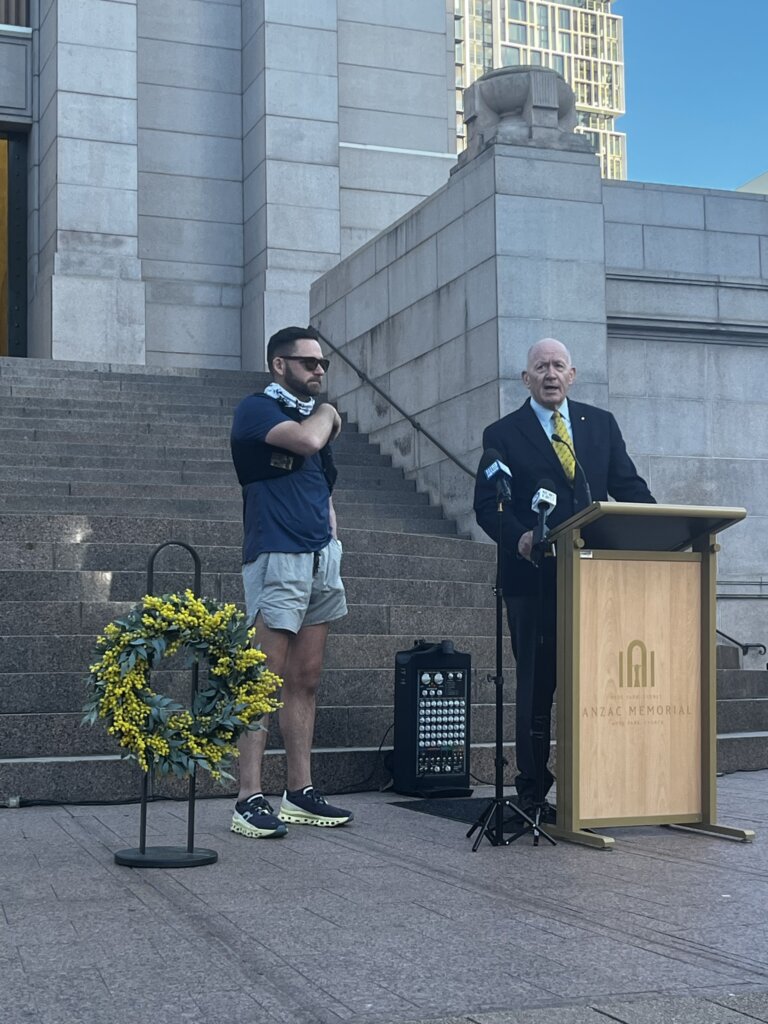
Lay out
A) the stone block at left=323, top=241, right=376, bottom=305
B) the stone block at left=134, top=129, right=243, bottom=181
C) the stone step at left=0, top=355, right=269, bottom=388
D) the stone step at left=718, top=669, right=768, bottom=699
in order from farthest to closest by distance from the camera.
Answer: the stone block at left=134, top=129, right=243, bottom=181 < the stone step at left=0, top=355, right=269, bottom=388 < the stone block at left=323, top=241, right=376, bottom=305 < the stone step at left=718, top=669, right=768, bottom=699

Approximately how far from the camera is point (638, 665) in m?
6.95

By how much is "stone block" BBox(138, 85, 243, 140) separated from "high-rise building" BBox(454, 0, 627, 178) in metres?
102

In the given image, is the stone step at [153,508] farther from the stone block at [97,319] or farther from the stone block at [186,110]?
the stone block at [186,110]

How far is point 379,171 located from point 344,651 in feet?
54.8

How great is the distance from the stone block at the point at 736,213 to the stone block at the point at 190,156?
39.5 feet

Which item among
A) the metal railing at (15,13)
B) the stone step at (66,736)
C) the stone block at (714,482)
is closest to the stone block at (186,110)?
the metal railing at (15,13)

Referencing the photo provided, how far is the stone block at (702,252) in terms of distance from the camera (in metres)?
14.0

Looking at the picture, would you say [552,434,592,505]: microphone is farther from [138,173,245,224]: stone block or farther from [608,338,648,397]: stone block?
[138,173,245,224]: stone block

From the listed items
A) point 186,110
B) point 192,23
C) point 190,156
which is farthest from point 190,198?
point 192,23

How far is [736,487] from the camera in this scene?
13867mm

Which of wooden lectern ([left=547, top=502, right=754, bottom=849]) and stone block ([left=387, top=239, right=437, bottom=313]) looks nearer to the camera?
wooden lectern ([left=547, top=502, right=754, bottom=849])

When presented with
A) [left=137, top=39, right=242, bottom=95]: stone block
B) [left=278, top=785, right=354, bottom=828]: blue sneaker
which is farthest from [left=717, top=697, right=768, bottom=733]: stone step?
Answer: [left=137, top=39, right=242, bottom=95]: stone block

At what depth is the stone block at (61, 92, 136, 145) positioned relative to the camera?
22328 mm

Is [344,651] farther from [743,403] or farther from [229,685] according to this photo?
[743,403]
